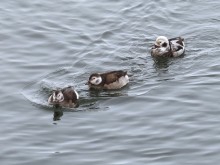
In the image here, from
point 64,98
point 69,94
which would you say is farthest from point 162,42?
Answer: point 64,98

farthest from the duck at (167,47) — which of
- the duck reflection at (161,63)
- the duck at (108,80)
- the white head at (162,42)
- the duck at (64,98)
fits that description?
the duck at (64,98)

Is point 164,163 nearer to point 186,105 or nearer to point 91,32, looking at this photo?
point 186,105

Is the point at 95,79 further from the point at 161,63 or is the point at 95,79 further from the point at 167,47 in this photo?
the point at 167,47

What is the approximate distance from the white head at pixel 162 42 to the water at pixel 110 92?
1.45 ft

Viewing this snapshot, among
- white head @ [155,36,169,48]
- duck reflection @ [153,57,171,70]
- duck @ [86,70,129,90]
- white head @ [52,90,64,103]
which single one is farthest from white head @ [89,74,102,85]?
white head @ [155,36,169,48]

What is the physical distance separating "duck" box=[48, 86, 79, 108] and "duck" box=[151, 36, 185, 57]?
134 inches

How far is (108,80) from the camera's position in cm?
1656

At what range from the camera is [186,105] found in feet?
51.4

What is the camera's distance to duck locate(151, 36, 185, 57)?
18389 millimetres

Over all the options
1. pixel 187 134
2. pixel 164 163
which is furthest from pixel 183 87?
pixel 164 163

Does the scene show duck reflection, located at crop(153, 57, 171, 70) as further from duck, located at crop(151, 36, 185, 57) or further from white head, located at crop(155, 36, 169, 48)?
white head, located at crop(155, 36, 169, 48)

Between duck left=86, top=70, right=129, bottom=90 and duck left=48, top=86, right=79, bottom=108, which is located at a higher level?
duck left=86, top=70, right=129, bottom=90

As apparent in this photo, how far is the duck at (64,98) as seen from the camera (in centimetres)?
1554

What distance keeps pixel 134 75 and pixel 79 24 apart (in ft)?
14.3
